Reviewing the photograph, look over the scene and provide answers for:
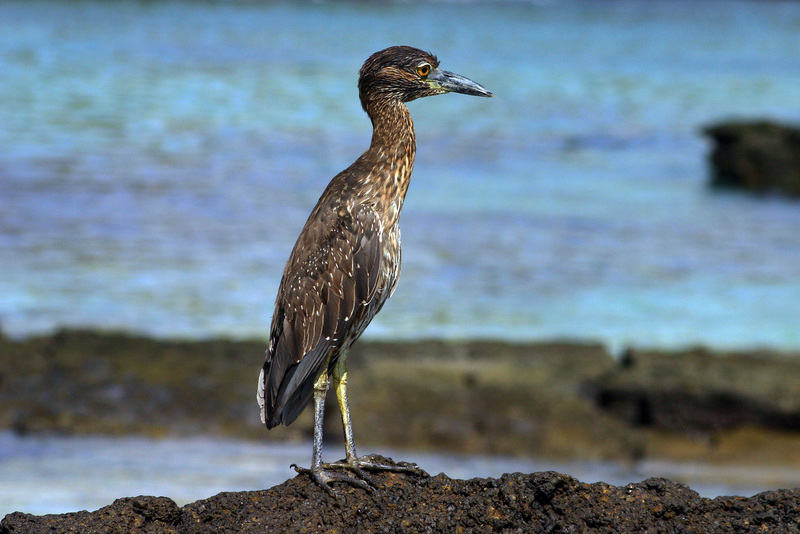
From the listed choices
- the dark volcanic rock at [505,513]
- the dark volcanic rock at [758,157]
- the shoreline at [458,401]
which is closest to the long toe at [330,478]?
the dark volcanic rock at [505,513]

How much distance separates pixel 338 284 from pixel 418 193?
1762 centimetres

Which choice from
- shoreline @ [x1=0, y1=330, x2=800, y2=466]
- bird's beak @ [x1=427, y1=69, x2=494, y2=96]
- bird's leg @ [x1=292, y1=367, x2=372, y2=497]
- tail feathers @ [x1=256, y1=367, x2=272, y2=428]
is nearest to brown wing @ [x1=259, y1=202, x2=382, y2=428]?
tail feathers @ [x1=256, y1=367, x2=272, y2=428]

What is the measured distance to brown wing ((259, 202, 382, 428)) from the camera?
4.57m

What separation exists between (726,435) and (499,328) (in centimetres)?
439

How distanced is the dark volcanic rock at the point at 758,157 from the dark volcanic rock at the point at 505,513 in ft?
68.2

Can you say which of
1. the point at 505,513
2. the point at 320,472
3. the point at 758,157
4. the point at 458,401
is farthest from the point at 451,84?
the point at 758,157

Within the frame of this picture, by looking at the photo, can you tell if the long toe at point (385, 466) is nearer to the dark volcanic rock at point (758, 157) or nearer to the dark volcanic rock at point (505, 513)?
the dark volcanic rock at point (505, 513)

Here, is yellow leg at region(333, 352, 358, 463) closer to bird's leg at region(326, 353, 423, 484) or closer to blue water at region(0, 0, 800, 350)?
bird's leg at region(326, 353, 423, 484)

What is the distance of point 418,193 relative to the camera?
2222 cm

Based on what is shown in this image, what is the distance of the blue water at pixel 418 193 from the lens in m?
14.1

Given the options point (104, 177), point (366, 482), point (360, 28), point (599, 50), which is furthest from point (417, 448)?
point (360, 28)

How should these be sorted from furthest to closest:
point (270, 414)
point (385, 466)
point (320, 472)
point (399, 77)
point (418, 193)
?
1. point (418, 193)
2. point (399, 77)
3. point (270, 414)
4. point (385, 466)
5. point (320, 472)

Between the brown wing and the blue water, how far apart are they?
7.57 metres

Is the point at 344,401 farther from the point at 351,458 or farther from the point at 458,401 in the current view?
the point at 458,401
